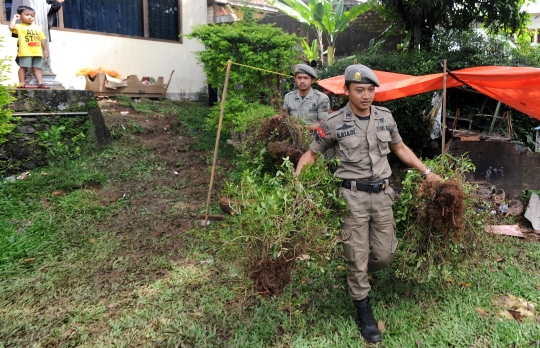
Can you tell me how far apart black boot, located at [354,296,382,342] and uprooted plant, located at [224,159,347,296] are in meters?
0.61

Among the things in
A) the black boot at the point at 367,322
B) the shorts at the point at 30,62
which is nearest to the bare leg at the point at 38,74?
the shorts at the point at 30,62

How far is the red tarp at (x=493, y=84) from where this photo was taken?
16.1ft

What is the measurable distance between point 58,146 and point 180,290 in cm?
441

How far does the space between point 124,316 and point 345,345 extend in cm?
184

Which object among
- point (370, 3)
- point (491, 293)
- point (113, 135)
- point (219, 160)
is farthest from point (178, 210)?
point (370, 3)

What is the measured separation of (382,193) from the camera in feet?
10.8

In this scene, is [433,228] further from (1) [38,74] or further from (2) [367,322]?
(1) [38,74]

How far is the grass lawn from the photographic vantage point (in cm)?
325

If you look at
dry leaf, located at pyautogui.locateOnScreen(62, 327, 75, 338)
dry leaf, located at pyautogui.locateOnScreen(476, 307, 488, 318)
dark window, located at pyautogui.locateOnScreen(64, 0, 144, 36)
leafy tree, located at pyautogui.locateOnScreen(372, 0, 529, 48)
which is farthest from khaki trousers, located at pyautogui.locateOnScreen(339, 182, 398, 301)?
dark window, located at pyautogui.locateOnScreen(64, 0, 144, 36)

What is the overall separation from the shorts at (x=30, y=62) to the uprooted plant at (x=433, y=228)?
22.2 ft

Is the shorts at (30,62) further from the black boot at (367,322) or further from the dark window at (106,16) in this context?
the black boot at (367,322)

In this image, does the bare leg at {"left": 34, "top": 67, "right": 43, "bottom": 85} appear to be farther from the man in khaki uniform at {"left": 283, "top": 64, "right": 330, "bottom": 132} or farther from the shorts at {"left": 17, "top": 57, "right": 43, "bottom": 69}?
the man in khaki uniform at {"left": 283, "top": 64, "right": 330, "bottom": 132}

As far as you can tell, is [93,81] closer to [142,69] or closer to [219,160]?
[142,69]

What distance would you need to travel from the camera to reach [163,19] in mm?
12219
